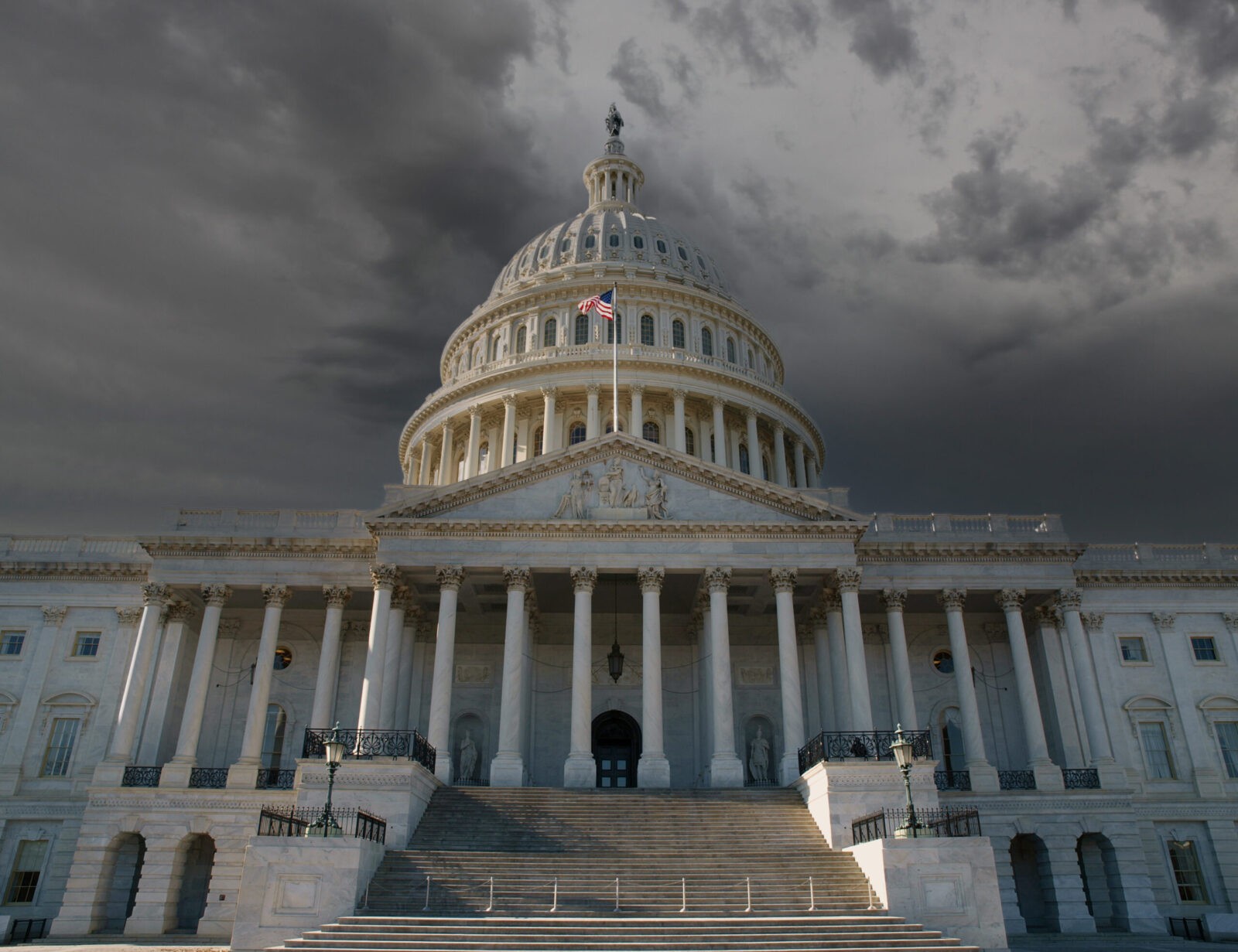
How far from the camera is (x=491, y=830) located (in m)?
28.2

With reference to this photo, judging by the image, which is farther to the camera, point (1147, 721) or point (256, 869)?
point (1147, 721)

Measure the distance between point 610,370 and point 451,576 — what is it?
23.8 metres

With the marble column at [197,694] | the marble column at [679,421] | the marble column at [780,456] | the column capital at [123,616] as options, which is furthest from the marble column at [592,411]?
the column capital at [123,616]

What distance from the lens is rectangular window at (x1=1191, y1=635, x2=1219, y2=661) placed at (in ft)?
138

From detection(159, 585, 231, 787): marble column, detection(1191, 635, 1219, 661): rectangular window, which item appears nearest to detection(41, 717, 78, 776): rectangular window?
detection(159, 585, 231, 787): marble column

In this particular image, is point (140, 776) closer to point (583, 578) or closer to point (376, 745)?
point (376, 745)

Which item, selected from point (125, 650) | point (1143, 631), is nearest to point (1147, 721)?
point (1143, 631)

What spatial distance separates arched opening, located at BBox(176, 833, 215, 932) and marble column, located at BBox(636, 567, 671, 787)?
16.0 meters

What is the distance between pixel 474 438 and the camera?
58062 millimetres

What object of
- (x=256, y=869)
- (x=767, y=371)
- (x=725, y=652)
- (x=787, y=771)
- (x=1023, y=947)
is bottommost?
(x=1023, y=947)

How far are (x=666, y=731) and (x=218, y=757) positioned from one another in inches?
752

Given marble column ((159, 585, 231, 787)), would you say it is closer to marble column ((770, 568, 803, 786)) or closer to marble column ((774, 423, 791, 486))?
marble column ((770, 568, 803, 786))

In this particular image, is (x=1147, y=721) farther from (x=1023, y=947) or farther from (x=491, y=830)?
(x=491, y=830)

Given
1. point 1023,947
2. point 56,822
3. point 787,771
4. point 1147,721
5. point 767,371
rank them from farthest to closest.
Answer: point 767,371 < point 1147,721 < point 56,822 < point 787,771 < point 1023,947
